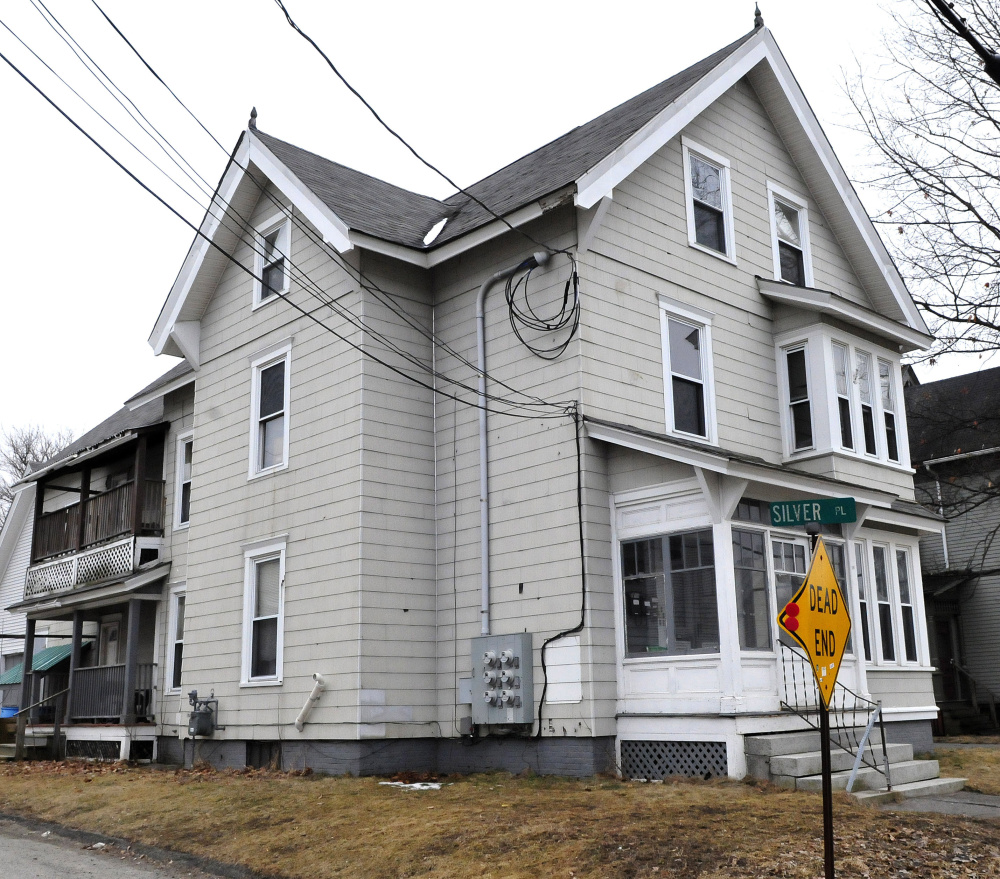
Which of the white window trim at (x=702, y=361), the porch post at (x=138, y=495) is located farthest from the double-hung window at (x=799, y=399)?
the porch post at (x=138, y=495)

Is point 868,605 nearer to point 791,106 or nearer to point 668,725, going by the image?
point 668,725

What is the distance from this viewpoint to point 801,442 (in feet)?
54.7

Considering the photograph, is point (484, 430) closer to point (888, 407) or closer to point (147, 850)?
point (147, 850)

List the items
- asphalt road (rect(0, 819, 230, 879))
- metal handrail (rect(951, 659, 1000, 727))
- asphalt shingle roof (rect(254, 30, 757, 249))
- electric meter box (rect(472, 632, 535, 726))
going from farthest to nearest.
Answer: metal handrail (rect(951, 659, 1000, 727)), asphalt shingle roof (rect(254, 30, 757, 249)), electric meter box (rect(472, 632, 535, 726)), asphalt road (rect(0, 819, 230, 879))

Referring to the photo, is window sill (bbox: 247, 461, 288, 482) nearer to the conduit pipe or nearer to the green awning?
the conduit pipe

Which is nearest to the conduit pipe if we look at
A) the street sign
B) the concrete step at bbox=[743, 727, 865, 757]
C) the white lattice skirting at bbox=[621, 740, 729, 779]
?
the white lattice skirting at bbox=[621, 740, 729, 779]

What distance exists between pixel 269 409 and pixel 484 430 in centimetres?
411

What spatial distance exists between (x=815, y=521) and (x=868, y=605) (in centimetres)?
872

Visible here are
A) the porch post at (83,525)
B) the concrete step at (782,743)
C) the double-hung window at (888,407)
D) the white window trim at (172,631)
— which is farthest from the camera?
the porch post at (83,525)

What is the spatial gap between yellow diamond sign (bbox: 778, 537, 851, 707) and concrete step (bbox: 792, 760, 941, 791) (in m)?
5.09

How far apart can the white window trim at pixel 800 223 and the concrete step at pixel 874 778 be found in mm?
7776

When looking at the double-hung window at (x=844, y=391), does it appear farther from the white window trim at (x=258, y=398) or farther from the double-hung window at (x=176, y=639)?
the double-hung window at (x=176, y=639)

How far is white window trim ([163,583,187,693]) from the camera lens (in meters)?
19.8

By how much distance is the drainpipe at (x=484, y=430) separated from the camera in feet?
46.7
